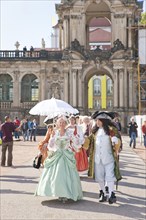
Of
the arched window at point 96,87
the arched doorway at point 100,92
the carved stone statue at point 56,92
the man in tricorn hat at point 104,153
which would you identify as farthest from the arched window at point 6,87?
the man in tricorn hat at point 104,153

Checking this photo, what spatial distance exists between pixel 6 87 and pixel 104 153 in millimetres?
37995

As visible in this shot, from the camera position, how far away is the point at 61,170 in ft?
29.5

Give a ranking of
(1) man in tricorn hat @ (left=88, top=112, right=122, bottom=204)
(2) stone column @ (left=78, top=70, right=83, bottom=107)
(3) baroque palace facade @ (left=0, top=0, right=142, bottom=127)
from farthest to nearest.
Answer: (2) stone column @ (left=78, top=70, right=83, bottom=107)
(3) baroque palace facade @ (left=0, top=0, right=142, bottom=127)
(1) man in tricorn hat @ (left=88, top=112, right=122, bottom=204)

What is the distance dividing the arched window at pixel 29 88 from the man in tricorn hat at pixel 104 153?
3676cm

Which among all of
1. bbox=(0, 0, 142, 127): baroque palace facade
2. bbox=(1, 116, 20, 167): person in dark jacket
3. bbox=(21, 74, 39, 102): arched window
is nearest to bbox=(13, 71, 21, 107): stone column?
bbox=(0, 0, 142, 127): baroque palace facade

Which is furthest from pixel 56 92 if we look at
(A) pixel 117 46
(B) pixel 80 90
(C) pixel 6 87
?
(A) pixel 117 46

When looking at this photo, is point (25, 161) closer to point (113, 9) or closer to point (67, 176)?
point (67, 176)

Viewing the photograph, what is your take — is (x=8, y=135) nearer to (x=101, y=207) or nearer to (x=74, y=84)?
(x=101, y=207)

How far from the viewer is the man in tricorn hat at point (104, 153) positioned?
356 inches

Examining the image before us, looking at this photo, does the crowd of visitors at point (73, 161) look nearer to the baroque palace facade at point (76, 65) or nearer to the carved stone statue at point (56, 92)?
the baroque palace facade at point (76, 65)

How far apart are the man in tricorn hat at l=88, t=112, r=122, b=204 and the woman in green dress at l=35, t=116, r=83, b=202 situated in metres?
0.40

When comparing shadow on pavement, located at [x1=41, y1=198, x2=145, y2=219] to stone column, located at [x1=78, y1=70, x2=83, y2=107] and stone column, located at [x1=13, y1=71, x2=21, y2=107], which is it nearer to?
stone column, located at [x1=78, y1=70, x2=83, y2=107]

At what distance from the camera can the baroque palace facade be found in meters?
42.6

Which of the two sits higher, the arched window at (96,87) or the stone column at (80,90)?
the arched window at (96,87)
